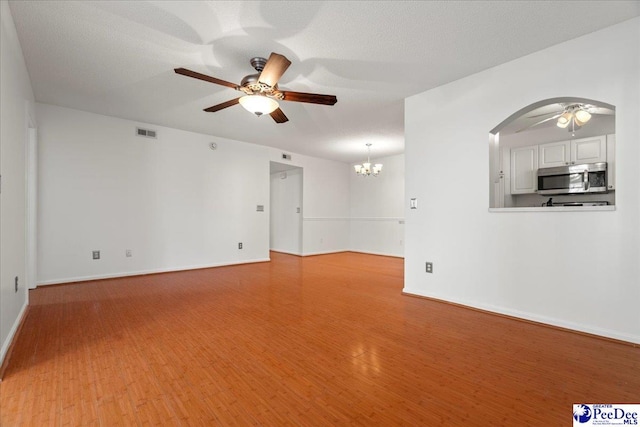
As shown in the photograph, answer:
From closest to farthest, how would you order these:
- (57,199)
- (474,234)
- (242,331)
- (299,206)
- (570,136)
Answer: (242,331), (474,234), (57,199), (570,136), (299,206)

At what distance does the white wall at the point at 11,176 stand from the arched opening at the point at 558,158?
4721mm

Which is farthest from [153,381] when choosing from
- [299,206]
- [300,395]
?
[299,206]

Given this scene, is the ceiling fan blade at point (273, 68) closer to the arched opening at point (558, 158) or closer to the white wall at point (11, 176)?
the white wall at point (11, 176)

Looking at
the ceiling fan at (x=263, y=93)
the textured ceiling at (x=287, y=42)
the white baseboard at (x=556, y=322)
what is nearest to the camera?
the textured ceiling at (x=287, y=42)

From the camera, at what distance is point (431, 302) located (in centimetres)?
353

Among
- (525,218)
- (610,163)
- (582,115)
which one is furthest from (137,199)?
(610,163)

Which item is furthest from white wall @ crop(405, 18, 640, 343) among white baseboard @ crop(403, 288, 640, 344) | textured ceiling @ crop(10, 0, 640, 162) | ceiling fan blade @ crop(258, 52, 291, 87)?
ceiling fan blade @ crop(258, 52, 291, 87)

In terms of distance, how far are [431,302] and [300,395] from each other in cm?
239

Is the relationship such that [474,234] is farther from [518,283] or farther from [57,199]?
[57,199]

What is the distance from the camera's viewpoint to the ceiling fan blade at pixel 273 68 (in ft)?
7.60
